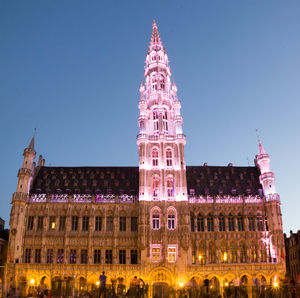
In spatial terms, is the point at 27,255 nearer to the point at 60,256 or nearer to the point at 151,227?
the point at 60,256

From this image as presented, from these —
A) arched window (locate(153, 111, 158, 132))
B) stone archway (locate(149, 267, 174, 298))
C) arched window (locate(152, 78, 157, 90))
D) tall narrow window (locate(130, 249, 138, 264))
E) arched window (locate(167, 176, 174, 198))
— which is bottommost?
stone archway (locate(149, 267, 174, 298))

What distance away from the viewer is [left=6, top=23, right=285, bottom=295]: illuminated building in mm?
59750

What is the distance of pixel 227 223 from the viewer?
209 feet

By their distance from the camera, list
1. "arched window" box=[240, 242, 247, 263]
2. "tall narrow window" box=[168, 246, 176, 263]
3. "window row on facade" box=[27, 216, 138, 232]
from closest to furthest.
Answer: "tall narrow window" box=[168, 246, 176, 263] → "arched window" box=[240, 242, 247, 263] → "window row on facade" box=[27, 216, 138, 232]

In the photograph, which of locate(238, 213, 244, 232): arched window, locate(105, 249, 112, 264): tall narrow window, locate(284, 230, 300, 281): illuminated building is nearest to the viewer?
locate(105, 249, 112, 264): tall narrow window

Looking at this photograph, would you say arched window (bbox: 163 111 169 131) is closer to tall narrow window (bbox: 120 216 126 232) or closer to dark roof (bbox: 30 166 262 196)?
dark roof (bbox: 30 166 262 196)

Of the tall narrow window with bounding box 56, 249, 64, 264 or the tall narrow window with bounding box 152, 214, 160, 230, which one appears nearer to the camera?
the tall narrow window with bounding box 56, 249, 64, 264

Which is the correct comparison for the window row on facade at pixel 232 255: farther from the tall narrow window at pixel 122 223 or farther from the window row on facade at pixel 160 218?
the tall narrow window at pixel 122 223

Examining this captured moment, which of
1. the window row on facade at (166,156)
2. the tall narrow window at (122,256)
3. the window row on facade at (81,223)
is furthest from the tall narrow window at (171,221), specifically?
the window row on facade at (166,156)

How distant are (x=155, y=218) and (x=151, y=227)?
190cm

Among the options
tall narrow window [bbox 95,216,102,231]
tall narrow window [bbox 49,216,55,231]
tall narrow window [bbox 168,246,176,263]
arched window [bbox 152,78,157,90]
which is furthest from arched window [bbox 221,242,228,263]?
arched window [bbox 152,78,157,90]

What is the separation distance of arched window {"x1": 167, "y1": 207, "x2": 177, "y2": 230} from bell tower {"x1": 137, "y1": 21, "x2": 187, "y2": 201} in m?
2.04

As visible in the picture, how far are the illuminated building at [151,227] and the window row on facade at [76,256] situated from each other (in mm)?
169

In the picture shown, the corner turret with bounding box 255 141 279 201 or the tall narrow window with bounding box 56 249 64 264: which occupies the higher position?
the corner turret with bounding box 255 141 279 201
